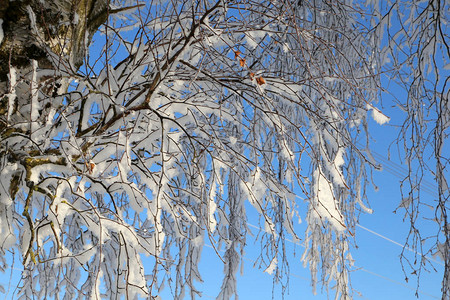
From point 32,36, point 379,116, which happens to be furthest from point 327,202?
point 32,36

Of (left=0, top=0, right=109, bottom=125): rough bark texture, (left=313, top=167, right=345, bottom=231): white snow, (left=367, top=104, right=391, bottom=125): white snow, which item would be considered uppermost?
(left=0, top=0, right=109, bottom=125): rough bark texture

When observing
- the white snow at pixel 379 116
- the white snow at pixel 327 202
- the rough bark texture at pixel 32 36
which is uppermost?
the rough bark texture at pixel 32 36

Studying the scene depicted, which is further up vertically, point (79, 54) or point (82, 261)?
point (79, 54)

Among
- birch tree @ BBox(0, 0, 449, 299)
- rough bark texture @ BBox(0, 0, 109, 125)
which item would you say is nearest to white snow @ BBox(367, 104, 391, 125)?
birch tree @ BBox(0, 0, 449, 299)

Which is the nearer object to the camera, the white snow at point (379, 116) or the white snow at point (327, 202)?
the white snow at point (327, 202)

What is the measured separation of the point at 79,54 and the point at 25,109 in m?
0.31

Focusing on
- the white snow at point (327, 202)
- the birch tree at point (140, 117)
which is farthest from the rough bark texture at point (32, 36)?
the white snow at point (327, 202)

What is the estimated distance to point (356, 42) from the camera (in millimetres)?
2514

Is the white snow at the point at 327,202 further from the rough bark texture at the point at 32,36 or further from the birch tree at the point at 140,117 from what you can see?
the rough bark texture at the point at 32,36

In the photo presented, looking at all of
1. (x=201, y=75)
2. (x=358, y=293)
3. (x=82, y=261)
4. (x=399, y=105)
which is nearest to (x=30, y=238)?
(x=82, y=261)

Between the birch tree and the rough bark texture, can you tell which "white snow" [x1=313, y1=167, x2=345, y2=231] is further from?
the rough bark texture

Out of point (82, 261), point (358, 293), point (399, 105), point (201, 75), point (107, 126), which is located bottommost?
point (82, 261)

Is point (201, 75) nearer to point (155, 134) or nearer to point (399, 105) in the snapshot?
point (155, 134)

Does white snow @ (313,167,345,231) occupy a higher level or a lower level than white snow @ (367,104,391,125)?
lower
